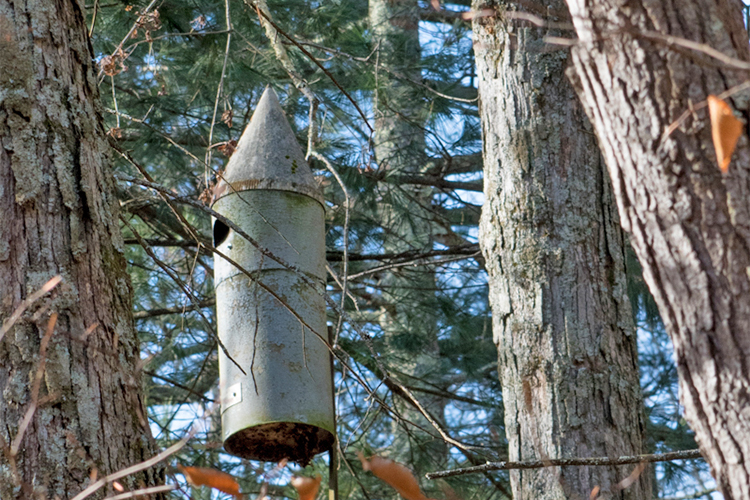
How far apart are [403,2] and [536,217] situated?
464cm

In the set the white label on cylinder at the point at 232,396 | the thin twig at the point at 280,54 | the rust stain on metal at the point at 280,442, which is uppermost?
the thin twig at the point at 280,54

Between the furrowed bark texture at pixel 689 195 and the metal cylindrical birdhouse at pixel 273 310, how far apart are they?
1.49 metres

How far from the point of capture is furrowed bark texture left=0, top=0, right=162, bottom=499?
1.82 metres

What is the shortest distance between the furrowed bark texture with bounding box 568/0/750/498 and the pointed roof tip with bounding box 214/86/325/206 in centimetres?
187

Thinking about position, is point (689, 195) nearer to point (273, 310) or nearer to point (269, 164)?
point (273, 310)

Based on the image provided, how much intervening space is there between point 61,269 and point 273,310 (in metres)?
1.07

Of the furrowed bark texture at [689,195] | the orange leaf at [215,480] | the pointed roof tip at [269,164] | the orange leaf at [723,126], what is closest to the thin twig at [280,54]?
the pointed roof tip at [269,164]

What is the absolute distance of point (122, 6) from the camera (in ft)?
16.1

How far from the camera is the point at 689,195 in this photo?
135cm

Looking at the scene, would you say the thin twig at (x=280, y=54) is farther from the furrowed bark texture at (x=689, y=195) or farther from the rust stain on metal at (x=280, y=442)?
the furrowed bark texture at (x=689, y=195)

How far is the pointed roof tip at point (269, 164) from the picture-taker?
10.4ft

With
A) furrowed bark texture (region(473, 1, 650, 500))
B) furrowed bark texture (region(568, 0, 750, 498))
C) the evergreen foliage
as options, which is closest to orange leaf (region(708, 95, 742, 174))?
furrowed bark texture (region(568, 0, 750, 498))

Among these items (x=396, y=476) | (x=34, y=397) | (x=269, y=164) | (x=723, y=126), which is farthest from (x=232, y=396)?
(x=723, y=126)

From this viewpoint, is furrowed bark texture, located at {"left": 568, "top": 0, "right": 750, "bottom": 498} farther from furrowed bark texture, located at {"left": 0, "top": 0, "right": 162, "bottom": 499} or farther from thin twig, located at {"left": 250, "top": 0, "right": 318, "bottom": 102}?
thin twig, located at {"left": 250, "top": 0, "right": 318, "bottom": 102}
